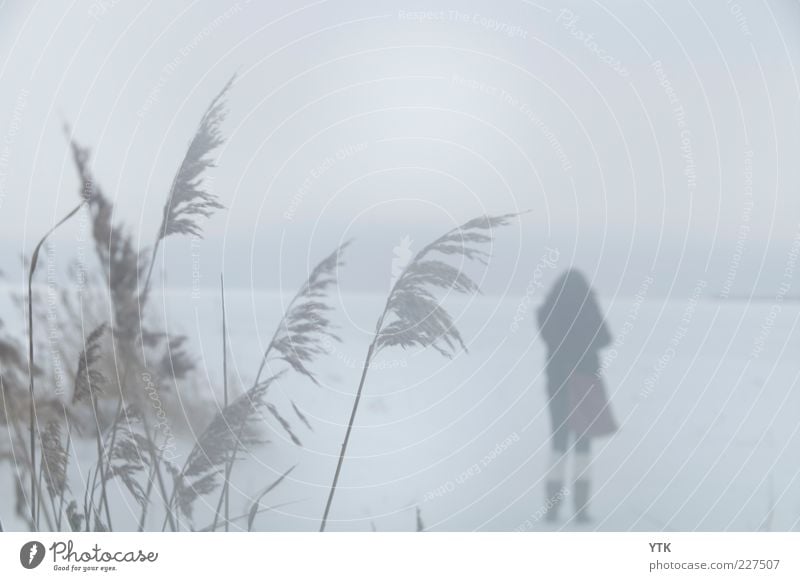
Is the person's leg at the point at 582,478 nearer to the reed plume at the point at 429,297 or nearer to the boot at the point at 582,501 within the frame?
the boot at the point at 582,501

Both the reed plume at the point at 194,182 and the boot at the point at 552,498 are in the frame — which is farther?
the boot at the point at 552,498

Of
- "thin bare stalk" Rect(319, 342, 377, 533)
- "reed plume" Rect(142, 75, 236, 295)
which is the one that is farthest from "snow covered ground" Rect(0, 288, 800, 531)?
"reed plume" Rect(142, 75, 236, 295)

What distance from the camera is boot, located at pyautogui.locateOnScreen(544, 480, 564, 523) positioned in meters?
1.91

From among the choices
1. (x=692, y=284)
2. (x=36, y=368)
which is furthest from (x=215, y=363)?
(x=692, y=284)

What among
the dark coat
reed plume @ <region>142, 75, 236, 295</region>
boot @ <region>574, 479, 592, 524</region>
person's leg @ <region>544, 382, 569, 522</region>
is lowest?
boot @ <region>574, 479, 592, 524</region>

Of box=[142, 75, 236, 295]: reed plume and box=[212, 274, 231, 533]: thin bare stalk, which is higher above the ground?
box=[142, 75, 236, 295]: reed plume

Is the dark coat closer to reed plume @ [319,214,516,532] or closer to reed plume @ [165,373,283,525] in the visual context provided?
reed plume @ [319,214,516,532]

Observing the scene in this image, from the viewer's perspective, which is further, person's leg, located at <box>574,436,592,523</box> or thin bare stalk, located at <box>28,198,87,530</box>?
person's leg, located at <box>574,436,592,523</box>

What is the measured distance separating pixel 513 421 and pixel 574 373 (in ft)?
0.51

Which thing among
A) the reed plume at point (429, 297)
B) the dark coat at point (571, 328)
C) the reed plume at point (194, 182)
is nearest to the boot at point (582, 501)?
the dark coat at point (571, 328)

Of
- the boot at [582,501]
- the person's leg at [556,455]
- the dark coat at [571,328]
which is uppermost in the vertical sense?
the dark coat at [571,328]

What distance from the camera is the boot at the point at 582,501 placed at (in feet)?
6.29

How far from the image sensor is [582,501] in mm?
1922
